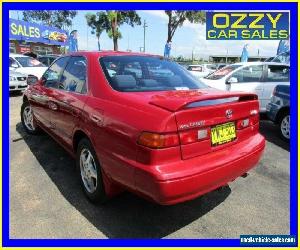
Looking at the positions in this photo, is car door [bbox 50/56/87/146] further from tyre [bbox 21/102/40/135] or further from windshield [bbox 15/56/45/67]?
windshield [bbox 15/56/45/67]

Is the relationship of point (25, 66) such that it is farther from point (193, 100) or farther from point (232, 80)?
point (193, 100)

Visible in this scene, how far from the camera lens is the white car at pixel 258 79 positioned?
7.75 meters

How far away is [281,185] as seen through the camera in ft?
13.1

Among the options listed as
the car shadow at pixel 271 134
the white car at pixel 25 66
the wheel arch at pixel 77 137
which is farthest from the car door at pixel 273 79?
the white car at pixel 25 66

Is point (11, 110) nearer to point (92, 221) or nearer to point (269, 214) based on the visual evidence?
point (92, 221)

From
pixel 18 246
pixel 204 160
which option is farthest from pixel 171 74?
pixel 18 246

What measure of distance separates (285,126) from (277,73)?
2.47 m

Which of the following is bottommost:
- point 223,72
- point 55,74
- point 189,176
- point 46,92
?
point 189,176

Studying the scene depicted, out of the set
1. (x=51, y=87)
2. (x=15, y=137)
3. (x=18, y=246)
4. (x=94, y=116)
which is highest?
(x=51, y=87)

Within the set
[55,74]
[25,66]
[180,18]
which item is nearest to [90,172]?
[55,74]

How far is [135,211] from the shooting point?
10.8 feet

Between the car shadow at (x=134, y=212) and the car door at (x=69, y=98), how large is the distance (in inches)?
25.0

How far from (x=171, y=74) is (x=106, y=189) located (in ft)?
5.27

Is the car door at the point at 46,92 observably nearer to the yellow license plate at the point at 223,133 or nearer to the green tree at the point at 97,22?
the yellow license plate at the point at 223,133
